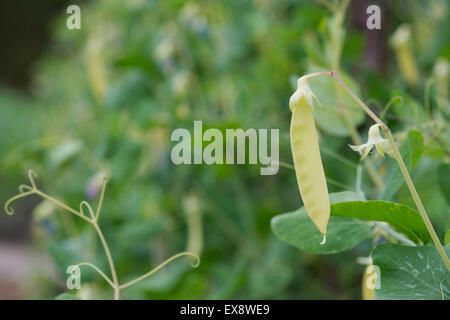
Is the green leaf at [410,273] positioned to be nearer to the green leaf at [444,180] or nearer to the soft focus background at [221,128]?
the green leaf at [444,180]

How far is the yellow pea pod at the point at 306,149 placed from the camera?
262 millimetres

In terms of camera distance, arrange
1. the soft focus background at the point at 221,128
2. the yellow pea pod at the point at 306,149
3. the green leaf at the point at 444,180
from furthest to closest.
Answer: the soft focus background at the point at 221,128 → the green leaf at the point at 444,180 → the yellow pea pod at the point at 306,149

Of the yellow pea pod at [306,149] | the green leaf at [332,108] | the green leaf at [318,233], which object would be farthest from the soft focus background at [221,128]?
the yellow pea pod at [306,149]

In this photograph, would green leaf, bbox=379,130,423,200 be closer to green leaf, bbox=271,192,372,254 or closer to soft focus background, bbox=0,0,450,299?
green leaf, bbox=271,192,372,254

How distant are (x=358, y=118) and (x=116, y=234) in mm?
437

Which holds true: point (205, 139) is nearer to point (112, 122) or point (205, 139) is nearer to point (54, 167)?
point (54, 167)

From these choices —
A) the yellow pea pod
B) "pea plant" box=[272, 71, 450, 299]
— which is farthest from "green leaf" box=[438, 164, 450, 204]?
the yellow pea pod

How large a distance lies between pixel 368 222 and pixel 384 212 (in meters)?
0.06

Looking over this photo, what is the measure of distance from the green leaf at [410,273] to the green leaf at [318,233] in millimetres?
35

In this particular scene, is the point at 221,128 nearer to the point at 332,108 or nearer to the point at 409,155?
the point at 332,108

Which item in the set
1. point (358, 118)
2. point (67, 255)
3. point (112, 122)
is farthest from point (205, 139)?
point (112, 122)

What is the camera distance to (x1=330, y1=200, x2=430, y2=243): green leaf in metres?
0.30
